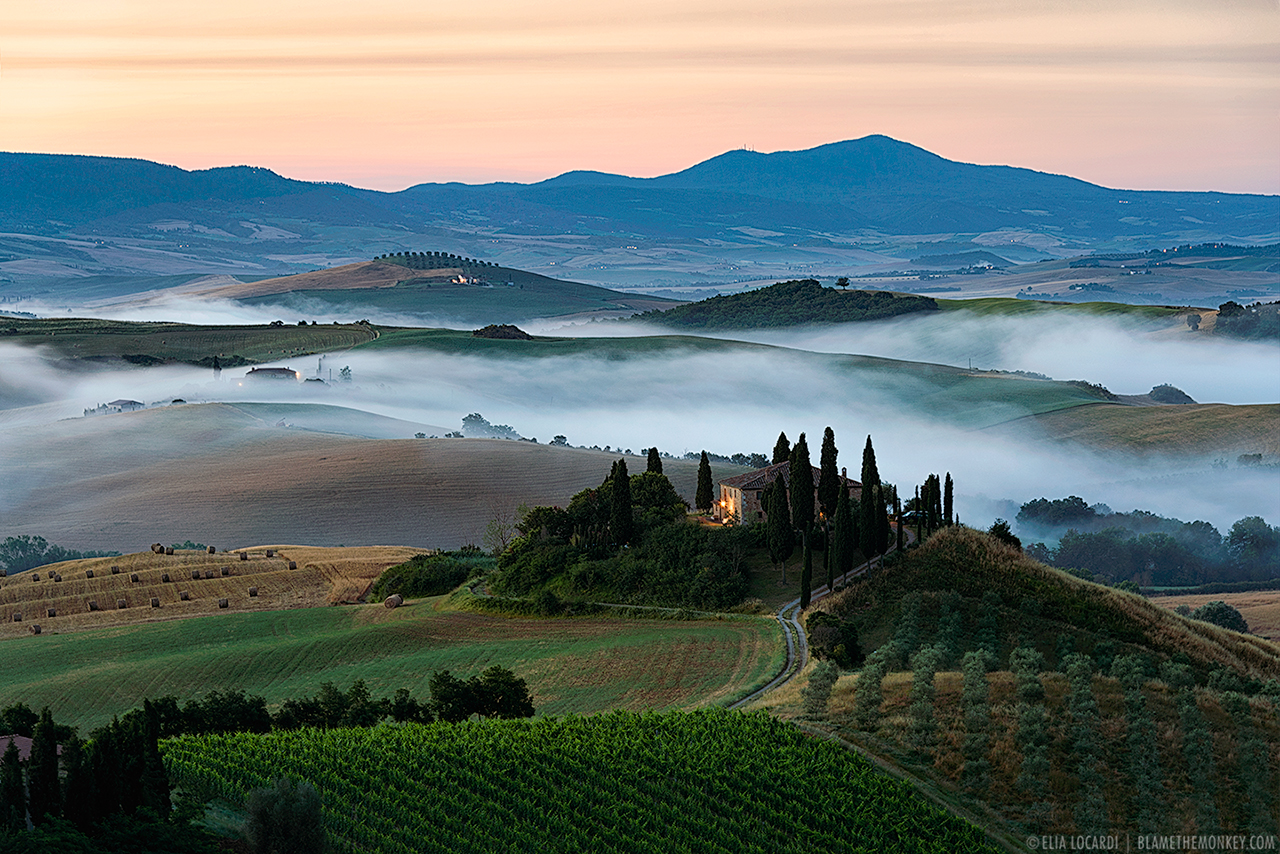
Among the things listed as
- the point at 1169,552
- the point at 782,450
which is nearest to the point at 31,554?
the point at 782,450

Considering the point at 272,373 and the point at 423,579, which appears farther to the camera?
the point at 272,373

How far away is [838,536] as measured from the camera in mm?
62219

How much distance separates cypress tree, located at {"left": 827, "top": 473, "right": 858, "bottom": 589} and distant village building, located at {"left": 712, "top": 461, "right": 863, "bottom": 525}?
8397 millimetres

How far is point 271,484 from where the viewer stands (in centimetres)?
12419

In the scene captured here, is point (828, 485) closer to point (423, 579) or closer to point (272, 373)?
point (423, 579)

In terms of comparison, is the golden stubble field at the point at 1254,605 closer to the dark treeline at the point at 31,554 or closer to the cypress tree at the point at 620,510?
the cypress tree at the point at 620,510

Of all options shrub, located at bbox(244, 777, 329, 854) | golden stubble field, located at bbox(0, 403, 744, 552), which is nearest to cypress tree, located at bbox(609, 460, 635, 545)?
golden stubble field, located at bbox(0, 403, 744, 552)

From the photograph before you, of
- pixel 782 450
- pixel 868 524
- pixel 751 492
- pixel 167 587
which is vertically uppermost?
pixel 782 450

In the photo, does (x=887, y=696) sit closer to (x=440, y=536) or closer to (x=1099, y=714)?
(x=1099, y=714)

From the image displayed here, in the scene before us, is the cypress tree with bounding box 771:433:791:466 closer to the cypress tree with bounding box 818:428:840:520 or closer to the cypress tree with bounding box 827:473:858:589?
the cypress tree with bounding box 818:428:840:520

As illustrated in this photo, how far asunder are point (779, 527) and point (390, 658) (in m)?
20.3

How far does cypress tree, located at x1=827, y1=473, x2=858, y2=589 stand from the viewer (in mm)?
61941

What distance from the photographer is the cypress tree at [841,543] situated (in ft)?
203

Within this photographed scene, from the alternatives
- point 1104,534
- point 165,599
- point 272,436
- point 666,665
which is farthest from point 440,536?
point 1104,534
